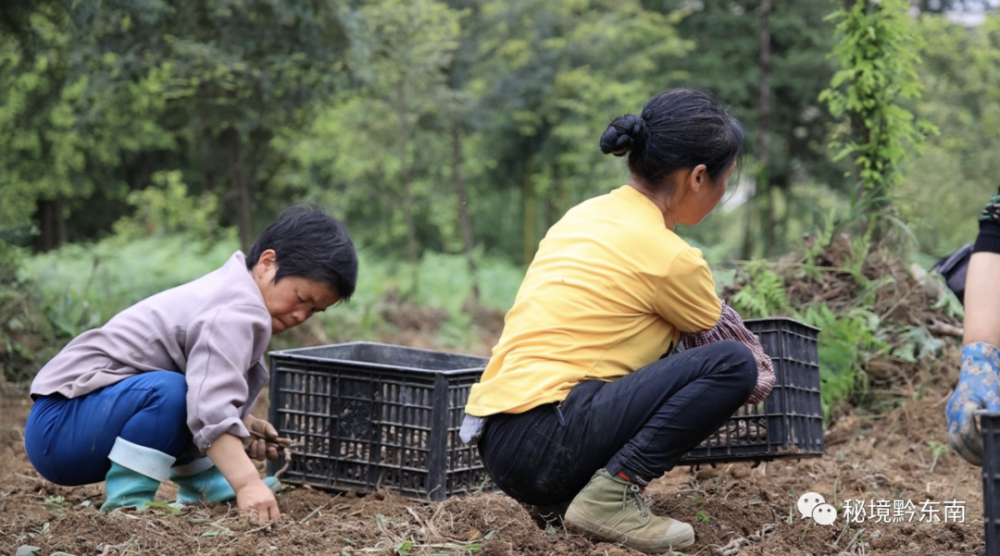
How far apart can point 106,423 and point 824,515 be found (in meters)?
2.18

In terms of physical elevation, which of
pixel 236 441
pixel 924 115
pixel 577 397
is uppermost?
pixel 924 115

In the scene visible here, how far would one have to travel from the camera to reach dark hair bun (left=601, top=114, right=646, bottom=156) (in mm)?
2336

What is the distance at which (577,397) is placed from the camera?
7.50 ft

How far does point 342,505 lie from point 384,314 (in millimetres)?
5847

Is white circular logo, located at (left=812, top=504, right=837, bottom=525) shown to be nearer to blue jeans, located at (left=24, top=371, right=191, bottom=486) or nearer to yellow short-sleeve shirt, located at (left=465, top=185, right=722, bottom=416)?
yellow short-sleeve shirt, located at (left=465, top=185, right=722, bottom=416)

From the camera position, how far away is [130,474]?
273 cm

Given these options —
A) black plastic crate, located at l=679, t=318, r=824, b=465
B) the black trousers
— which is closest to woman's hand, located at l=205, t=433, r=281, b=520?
the black trousers

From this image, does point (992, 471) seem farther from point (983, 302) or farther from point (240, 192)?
point (240, 192)

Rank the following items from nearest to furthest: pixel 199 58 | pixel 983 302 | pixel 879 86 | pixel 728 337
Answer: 1. pixel 983 302
2. pixel 728 337
3. pixel 879 86
4. pixel 199 58

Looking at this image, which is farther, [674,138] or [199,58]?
[199,58]

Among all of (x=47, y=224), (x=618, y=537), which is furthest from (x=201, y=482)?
(x=47, y=224)

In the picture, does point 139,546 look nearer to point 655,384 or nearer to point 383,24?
point 655,384

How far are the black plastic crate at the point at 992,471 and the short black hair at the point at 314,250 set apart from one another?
190cm

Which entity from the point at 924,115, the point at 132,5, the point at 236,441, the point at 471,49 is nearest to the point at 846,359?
the point at 236,441
